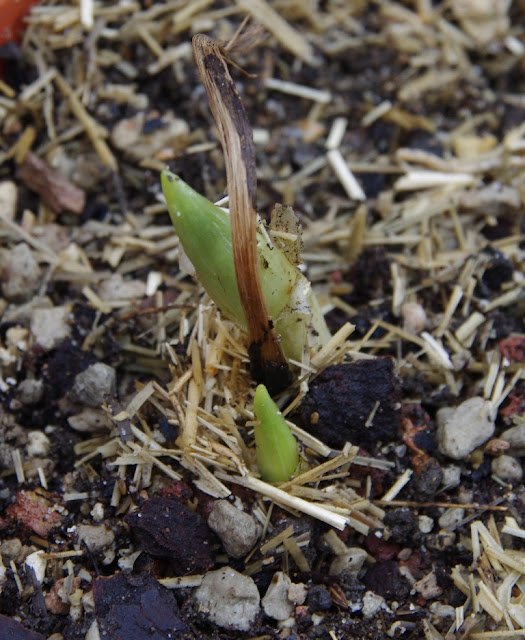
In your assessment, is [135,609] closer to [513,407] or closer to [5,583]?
[5,583]

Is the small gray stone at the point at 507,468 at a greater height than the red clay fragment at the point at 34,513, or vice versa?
the red clay fragment at the point at 34,513

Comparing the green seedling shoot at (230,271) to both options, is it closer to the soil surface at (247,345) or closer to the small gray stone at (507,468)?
the soil surface at (247,345)

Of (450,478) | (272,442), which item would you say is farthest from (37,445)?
(450,478)

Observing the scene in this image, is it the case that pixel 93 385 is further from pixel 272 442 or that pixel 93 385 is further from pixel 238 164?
pixel 238 164

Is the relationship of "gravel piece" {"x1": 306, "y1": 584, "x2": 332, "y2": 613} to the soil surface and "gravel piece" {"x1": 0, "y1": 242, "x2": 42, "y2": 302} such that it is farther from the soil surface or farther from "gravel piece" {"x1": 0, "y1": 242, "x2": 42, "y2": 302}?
"gravel piece" {"x1": 0, "y1": 242, "x2": 42, "y2": 302}

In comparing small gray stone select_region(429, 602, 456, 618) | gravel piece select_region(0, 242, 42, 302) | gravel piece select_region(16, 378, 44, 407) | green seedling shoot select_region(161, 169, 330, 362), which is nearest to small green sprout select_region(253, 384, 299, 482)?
green seedling shoot select_region(161, 169, 330, 362)

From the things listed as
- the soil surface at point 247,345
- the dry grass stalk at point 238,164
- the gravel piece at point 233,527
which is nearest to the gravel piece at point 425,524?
the soil surface at point 247,345

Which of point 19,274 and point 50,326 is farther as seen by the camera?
point 19,274

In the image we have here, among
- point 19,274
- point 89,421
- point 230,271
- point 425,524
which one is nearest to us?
point 230,271

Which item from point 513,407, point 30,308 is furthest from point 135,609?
point 513,407
